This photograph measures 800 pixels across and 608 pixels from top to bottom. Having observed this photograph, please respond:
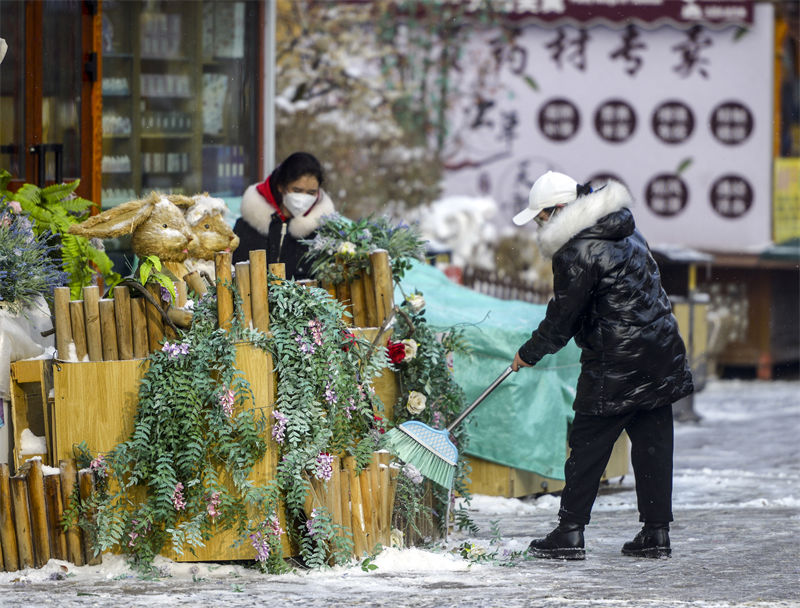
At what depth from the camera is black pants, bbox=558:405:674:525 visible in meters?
6.38

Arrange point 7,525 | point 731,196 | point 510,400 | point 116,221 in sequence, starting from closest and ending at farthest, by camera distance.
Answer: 1. point 7,525
2. point 116,221
3. point 510,400
4. point 731,196

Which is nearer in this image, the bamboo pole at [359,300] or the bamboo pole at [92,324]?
the bamboo pole at [92,324]

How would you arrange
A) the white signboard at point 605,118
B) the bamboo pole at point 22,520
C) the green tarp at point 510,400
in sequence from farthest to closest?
the white signboard at point 605,118, the green tarp at point 510,400, the bamboo pole at point 22,520

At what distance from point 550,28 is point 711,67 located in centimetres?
205

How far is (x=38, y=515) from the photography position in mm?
5793

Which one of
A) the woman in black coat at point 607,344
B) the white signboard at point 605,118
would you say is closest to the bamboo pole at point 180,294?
Answer: the woman in black coat at point 607,344

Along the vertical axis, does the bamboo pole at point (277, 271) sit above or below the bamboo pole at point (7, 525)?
above

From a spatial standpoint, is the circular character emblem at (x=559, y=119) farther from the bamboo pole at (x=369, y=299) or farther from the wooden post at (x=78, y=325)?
the wooden post at (x=78, y=325)

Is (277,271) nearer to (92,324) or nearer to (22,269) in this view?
(92,324)

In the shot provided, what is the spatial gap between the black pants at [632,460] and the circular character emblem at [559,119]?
1197 cm

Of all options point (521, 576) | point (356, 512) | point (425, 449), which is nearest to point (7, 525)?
point (356, 512)

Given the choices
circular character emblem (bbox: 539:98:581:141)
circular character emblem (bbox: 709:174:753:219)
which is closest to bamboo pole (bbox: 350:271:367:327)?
circular character emblem (bbox: 539:98:581:141)

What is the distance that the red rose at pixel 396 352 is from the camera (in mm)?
6336

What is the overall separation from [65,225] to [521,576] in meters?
2.96
